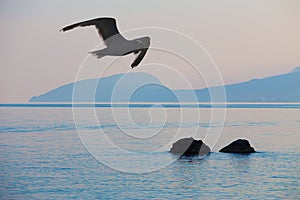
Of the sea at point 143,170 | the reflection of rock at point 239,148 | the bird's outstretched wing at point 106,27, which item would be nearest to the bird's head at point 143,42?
the bird's outstretched wing at point 106,27

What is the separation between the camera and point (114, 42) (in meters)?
5.80

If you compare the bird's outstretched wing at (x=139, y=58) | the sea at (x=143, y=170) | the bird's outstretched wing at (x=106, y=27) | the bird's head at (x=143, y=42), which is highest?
the bird's outstretched wing at (x=106, y=27)

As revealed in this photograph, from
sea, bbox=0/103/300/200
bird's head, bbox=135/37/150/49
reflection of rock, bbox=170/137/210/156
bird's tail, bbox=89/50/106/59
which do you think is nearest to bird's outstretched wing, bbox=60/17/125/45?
bird's head, bbox=135/37/150/49

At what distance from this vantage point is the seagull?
5496mm

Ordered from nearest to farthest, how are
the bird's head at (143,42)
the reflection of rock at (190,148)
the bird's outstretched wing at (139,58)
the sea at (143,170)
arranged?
the bird's outstretched wing at (139,58) < the bird's head at (143,42) < the sea at (143,170) < the reflection of rock at (190,148)

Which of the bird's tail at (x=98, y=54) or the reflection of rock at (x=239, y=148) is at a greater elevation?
the bird's tail at (x=98, y=54)

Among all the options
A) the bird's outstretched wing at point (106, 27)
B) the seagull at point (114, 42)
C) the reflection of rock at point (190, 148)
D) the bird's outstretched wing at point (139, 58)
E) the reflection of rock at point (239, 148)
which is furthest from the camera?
the reflection of rock at point (239, 148)

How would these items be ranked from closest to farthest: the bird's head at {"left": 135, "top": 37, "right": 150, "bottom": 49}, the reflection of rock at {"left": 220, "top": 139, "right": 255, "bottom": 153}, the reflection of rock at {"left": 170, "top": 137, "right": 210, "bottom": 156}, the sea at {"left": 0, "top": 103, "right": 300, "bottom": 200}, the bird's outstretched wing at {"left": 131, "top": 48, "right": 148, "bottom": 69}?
the bird's outstretched wing at {"left": 131, "top": 48, "right": 148, "bottom": 69}, the bird's head at {"left": 135, "top": 37, "right": 150, "bottom": 49}, the sea at {"left": 0, "top": 103, "right": 300, "bottom": 200}, the reflection of rock at {"left": 170, "top": 137, "right": 210, "bottom": 156}, the reflection of rock at {"left": 220, "top": 139, "right": 255, "bottom": 153}

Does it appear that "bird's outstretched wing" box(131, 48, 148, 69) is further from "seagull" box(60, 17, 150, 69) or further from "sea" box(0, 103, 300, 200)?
"sea" box(0, 103, 300, 200)

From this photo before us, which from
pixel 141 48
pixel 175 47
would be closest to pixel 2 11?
pixel 175 47

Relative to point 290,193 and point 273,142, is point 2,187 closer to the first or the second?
point 290,193

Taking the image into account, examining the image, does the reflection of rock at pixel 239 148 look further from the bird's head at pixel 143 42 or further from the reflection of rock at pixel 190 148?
the bird's head at pixel 143 42

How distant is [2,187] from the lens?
16.0 m

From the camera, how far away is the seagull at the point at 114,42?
18.0 feet
